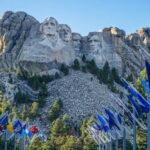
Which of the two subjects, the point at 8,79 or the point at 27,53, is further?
the point at 27,53

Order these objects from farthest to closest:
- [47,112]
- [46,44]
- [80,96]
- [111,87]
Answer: [46,44], [111,87], [80,96], [47,112]

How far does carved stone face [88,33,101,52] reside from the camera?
101625 mm

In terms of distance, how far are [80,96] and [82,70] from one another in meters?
13.3

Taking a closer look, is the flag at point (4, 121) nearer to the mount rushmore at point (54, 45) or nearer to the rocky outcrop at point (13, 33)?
the mount rushmore at point (54, 45)

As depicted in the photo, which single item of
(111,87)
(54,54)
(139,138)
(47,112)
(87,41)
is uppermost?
(87,41)

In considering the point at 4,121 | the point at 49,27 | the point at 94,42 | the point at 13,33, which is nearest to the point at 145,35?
the point at 94,42

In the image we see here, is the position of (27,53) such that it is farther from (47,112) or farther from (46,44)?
(47,112)

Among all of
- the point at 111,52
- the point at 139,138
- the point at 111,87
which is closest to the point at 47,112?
the point at 111,87

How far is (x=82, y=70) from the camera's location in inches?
3652

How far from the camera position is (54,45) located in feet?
304

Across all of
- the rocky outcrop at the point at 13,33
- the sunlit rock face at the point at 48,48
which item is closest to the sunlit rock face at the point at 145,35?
the sunlit rock face at the point at 48,48

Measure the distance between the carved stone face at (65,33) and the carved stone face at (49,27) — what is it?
11.2ft

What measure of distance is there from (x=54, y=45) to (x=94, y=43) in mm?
12838

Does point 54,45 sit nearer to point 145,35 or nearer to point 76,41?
point 76,41
